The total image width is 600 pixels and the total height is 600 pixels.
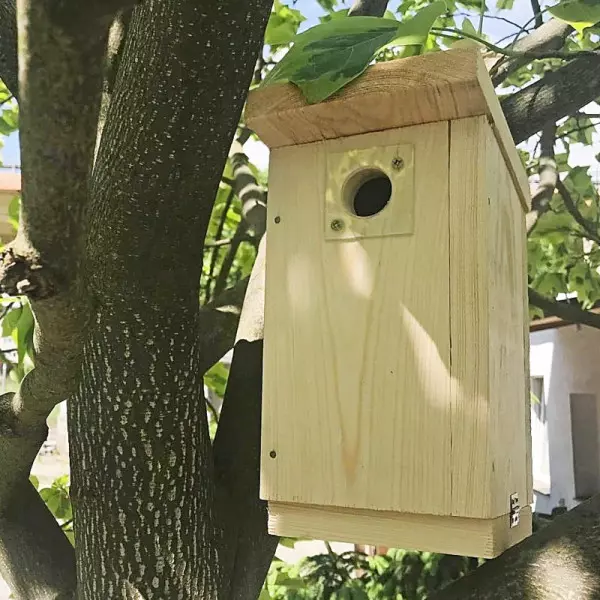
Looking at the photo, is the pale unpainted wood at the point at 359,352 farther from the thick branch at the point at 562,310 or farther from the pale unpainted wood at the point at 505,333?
the thick branch at the point at 562,310

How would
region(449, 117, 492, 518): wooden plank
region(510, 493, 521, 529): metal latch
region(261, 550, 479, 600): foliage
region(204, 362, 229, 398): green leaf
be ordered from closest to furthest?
region(449, 117, 492, 518): wooden plank, region(510, 493, 521, 529): metal latch, region(204, 362, 229, 398): green leaf, region(261, 550, 479, 600): foliage

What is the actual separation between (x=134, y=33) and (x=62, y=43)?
51 cm

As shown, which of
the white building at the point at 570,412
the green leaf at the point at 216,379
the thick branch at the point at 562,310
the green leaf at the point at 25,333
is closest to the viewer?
the green leaf at the point at 25,333

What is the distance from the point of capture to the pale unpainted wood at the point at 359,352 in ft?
2.78

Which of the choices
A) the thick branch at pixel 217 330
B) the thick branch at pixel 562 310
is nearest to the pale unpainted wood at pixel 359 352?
the thick branch at pixel 217 330

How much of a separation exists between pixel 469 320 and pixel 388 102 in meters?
0.27

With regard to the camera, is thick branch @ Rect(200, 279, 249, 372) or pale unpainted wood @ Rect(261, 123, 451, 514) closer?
pale unpainted wood @ Rect(261, 123, 451, 514)

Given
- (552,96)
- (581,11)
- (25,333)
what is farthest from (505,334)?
(25,333)

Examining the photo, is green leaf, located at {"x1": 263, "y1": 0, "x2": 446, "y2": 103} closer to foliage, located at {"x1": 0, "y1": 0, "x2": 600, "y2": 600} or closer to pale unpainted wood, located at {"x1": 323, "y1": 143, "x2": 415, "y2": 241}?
pale unpainted wood, located at {"x1": 323, "y1": 143, "x2": 415, "y2": 241}

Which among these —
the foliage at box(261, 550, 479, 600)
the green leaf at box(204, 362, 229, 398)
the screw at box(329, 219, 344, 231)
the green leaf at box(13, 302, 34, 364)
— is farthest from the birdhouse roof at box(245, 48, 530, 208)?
the foliage at box(261, 550, 479, 600)

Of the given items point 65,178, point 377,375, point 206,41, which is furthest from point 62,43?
point 377,375

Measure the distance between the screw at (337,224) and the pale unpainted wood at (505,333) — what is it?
17 centimetres

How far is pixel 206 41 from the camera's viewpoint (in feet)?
2.87

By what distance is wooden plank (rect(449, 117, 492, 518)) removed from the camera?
0.81m
